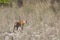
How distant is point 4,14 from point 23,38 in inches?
75.4

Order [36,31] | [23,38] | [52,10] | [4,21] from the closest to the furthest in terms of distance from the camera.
A: [23,38]
[36,31]
[4,21]
[52,10]

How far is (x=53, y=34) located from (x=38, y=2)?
219 centimetres

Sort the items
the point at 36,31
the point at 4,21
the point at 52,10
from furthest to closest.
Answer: the point at 52,10 → the point at 4,21 → the point at 36,31

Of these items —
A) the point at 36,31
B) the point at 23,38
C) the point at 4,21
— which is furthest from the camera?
the point at 4,21

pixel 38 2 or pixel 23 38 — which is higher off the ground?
pixel 38 2

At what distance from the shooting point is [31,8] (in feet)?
28.9

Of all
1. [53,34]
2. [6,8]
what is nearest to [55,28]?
[53,34]

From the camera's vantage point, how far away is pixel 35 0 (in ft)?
30.6

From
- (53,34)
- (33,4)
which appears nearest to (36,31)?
(53,34)

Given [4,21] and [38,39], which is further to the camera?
A: [4,21]

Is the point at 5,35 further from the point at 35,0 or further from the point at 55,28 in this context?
the point at 35,0

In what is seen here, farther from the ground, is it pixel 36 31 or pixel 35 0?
pixel 35 0

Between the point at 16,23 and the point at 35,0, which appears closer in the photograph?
the point at 16,23

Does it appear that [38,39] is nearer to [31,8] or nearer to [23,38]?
[23,38]
